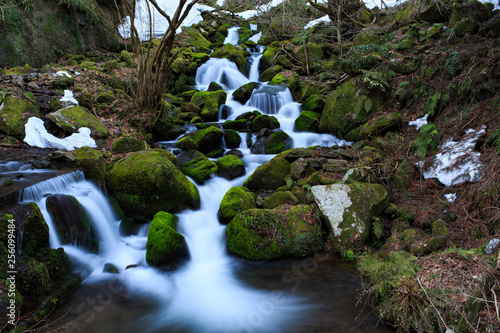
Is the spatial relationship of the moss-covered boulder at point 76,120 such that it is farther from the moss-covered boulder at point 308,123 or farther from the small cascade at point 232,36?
the small cascade at point 232,36

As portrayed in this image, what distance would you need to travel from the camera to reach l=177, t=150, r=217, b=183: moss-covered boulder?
7348mm

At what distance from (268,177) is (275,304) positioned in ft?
11.3

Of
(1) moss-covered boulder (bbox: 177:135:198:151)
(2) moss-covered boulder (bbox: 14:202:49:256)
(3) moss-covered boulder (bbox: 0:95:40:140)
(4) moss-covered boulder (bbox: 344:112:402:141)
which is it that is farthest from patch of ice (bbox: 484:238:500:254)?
(3) moss-covered boulder (bbox: 0:95:40:140)

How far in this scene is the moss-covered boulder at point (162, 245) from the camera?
4816 mm

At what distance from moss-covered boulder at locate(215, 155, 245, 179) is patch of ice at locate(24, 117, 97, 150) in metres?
3.43

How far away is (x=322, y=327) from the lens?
3.51 metres

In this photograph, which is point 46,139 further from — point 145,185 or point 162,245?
point 162,245

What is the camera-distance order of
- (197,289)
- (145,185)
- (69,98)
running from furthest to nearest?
(69,98)
(145,185)
(197,289)

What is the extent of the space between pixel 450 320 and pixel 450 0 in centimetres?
1213

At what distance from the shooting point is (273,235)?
509cm

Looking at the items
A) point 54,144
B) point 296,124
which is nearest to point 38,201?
point 54,144

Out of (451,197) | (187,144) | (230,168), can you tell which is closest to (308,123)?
(230,168)

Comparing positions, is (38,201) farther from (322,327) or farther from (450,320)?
(450,320)

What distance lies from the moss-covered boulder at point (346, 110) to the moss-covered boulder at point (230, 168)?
12.3 ft
